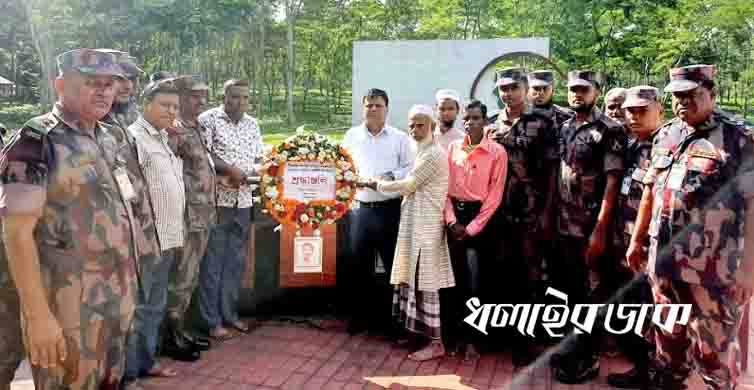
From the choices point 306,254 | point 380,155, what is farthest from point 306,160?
point 306,254

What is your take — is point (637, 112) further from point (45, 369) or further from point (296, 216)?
point (45, 369)

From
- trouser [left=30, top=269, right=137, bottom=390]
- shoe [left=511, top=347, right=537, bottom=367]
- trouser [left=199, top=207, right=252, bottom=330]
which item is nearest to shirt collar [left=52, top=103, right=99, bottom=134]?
trouser [left=30, top=269, right=137, bottom=390]

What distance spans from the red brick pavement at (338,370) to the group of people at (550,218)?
144 millimetres

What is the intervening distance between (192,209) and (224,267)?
35.5 inches

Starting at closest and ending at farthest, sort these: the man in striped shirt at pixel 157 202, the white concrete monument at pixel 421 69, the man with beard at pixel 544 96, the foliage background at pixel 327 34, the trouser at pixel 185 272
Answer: the man in striped shirt at pixel 157 202
the trouser at pixel 185 272
the man with beard at pixel 544 96
the white concrete monument at pixel 421 69
the foliage background at pixel 327 34

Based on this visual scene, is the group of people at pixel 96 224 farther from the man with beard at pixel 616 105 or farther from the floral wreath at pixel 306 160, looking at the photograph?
the man with beard at pixel 616 105

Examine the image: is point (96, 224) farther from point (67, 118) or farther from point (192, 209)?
point (192, 209)

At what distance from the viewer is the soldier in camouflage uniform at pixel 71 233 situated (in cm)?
214

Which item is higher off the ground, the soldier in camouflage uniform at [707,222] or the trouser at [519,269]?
the soldier in camouflage uniform at [707,222]

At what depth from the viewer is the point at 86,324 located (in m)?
2.35

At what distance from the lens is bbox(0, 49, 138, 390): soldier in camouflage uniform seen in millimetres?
2139

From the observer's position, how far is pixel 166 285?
3.62 meters

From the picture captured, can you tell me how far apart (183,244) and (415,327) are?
1699mm

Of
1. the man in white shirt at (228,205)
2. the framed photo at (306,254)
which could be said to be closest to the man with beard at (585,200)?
the framed photo at (306,254)
